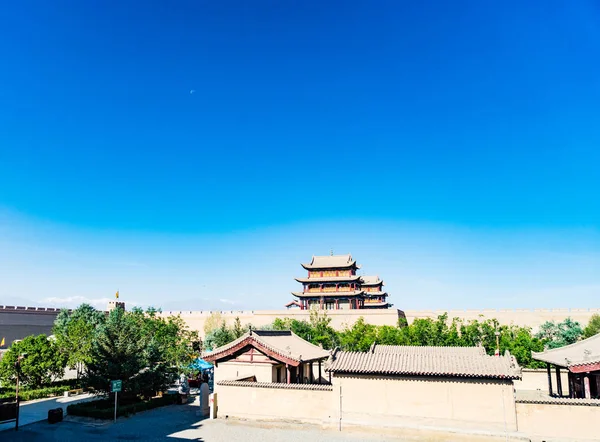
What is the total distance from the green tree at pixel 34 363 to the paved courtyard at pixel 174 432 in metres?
9.27

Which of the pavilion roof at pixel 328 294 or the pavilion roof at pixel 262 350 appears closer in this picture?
the pavilion roof at pixel 262 350

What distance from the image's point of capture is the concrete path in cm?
1811

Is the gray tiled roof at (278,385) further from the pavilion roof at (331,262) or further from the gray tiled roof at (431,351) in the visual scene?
the pavilion roof at (331,262)

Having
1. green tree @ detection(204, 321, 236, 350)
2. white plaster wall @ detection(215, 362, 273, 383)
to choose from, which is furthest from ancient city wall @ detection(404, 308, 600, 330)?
white plaster wall @ detection(215, 362, 273, 383)

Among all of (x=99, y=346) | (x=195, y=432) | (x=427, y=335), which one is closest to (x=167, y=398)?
(x=99, y=346)

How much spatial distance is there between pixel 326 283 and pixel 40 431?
3714 centimetres

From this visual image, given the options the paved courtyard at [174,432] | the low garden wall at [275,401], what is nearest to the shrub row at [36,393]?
the paved courtyard at [174,432]

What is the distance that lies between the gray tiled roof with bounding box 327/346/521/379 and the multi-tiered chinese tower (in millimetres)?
31892

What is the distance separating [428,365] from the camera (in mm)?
16969

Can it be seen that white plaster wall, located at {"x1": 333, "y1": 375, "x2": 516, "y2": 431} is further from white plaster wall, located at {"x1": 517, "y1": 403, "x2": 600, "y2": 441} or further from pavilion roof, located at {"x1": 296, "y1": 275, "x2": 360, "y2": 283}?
pavilion roof, located at {"x1": 296, "y1": 275, "x2": 360, "y2": 283}

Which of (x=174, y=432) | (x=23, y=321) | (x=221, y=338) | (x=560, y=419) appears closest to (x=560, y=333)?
(x=560, y=419)

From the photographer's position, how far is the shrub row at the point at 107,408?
18.3 m

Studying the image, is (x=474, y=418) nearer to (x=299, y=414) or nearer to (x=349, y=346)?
(x=299, y=414)

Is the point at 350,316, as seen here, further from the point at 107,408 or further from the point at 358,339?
the point at 107,408
